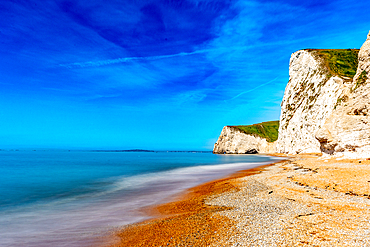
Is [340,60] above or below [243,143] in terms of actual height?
above

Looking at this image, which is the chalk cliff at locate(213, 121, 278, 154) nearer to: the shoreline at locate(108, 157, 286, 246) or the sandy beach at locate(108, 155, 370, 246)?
the sandy beach at locate(108, 155, 370, 246)

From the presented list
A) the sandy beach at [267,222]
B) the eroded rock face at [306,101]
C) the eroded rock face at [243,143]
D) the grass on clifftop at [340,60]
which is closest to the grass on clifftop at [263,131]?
the eroded rock face at [243,143]

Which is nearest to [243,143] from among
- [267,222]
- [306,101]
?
[306,101]

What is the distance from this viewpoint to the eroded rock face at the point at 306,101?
48281 mm

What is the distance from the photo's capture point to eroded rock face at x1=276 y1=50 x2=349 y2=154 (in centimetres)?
4828

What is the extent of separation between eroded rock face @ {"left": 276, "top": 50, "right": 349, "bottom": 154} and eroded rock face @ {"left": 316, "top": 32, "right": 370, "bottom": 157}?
60.2ft

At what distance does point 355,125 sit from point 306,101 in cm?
3723

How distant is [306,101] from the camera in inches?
2281

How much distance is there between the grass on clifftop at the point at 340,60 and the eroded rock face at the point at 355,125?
2708 cm

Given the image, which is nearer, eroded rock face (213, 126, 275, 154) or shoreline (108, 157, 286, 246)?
shoreline (108, 157, 286, 246)

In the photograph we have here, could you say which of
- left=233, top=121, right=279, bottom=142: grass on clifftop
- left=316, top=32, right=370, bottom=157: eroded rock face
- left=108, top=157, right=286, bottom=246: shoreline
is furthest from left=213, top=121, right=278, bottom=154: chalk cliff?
left=108, top=157, right=286, bottom=246: shoreline

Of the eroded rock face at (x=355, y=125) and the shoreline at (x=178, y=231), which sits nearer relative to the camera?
the shoreline at (x=178, y=231)

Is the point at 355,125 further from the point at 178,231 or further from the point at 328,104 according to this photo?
the point at 328,104

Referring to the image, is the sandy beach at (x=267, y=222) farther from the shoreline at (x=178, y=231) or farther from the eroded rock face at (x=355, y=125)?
the eroded rock face at (x=355, y=125)
